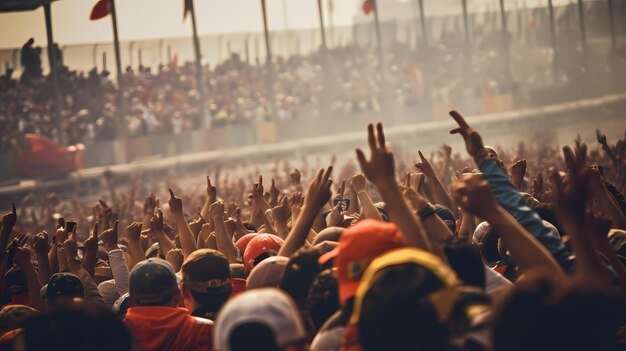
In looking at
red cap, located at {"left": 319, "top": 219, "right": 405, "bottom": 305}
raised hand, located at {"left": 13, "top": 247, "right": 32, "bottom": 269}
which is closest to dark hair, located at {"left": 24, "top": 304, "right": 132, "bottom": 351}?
red cap, located at {"left": 319, "top": 219, "right": 405, "bottom": 305}

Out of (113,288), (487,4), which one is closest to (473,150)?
(113,288)

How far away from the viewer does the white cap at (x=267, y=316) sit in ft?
12.3

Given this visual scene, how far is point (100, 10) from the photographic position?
29.0 meters

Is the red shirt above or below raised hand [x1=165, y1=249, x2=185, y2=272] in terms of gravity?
below

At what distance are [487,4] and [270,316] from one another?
137ft

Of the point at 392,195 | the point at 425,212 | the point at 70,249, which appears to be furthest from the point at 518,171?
the point at 392,195

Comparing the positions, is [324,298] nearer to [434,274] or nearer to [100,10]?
[434,274]

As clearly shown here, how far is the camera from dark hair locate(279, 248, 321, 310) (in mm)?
4914

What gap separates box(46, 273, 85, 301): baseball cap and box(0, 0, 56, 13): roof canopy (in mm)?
17431

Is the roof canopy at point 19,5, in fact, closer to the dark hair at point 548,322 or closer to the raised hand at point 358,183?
the raised hand at point 358,183

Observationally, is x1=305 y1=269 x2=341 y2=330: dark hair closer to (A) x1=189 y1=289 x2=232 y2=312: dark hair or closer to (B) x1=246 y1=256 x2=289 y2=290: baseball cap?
(B) x1=246 y1=256 x2=289 y2=290: baseball cap

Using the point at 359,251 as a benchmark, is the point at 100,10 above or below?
above

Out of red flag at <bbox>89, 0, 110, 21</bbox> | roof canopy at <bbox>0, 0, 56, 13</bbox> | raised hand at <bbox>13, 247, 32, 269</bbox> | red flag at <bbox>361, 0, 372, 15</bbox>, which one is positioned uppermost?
red flag at <bbox>361, 0, 372, 15</bbox>

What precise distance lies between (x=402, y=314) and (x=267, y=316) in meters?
0.45
